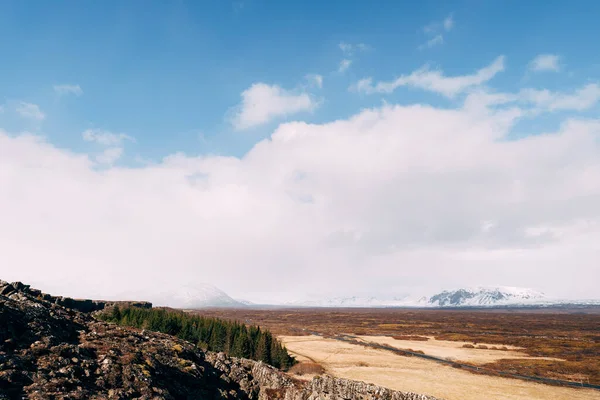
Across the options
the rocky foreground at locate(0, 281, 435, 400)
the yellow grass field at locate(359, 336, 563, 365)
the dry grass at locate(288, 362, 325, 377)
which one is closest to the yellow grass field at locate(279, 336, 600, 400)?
the yellow grass field at locate(359, 336, 563, 365)

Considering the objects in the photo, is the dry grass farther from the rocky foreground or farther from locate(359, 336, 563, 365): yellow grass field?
locate(359, 336, 563, 365): yellow grass field

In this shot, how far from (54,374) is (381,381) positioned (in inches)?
2103

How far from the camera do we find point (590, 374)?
75.5 m

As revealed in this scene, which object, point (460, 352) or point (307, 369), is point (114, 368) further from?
point (460, 352)

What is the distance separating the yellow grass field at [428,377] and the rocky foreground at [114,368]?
3259 cm

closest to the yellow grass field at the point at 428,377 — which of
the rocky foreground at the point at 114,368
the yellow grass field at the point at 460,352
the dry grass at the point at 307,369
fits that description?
the yellow grass field at the point at 460,352

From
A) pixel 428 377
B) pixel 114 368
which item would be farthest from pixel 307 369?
pixel 114 368

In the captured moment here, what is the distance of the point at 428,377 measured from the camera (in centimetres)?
6581

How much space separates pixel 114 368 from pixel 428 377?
2405 inches

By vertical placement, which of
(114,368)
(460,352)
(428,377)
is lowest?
(460,352)

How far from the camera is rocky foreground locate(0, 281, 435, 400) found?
72.4 ft

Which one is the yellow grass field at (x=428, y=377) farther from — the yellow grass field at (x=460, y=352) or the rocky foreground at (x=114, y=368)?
the rocky foreground at (x=114, y=368)

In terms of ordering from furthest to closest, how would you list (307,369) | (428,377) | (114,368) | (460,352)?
(460,352), (307,369), (428,377), (114,368)

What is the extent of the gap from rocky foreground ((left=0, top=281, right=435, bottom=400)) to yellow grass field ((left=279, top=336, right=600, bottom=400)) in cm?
3259
